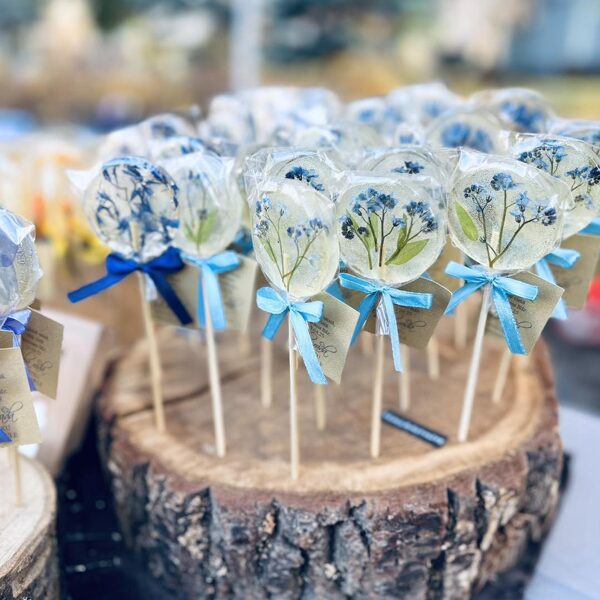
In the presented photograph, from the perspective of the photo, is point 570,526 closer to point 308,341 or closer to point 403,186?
point 308,341

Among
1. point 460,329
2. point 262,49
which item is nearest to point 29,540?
point 460,329

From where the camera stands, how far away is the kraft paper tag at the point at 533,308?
1.20 meters

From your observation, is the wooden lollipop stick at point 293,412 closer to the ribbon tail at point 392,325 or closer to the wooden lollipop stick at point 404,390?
the ribbon tail at point 392,325

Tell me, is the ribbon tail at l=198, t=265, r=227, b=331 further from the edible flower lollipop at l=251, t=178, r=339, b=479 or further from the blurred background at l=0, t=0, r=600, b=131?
the blurred background at l=0, t=0, r=600, b=131

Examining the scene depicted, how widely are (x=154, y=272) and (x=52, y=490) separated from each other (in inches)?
18.5

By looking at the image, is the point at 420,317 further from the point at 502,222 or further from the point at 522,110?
the point at 522,110

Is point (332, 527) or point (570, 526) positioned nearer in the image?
point (332, 527)

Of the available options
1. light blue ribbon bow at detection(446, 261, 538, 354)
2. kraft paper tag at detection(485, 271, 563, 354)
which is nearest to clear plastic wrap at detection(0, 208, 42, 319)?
light blue ribbon bow at detection(446, 261, 538, 354)

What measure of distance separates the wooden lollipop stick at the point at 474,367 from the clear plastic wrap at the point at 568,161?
223 mm

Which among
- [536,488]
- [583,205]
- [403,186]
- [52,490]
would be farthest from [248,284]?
[536,488]

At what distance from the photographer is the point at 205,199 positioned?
1.30 meters

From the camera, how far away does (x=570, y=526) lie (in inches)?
65.9

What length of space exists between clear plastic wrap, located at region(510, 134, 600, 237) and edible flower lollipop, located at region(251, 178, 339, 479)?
0.40 metres

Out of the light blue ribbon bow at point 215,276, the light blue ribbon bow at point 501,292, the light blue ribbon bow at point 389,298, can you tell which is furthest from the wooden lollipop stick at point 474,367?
the light blue ribbon bow at point 215,276
